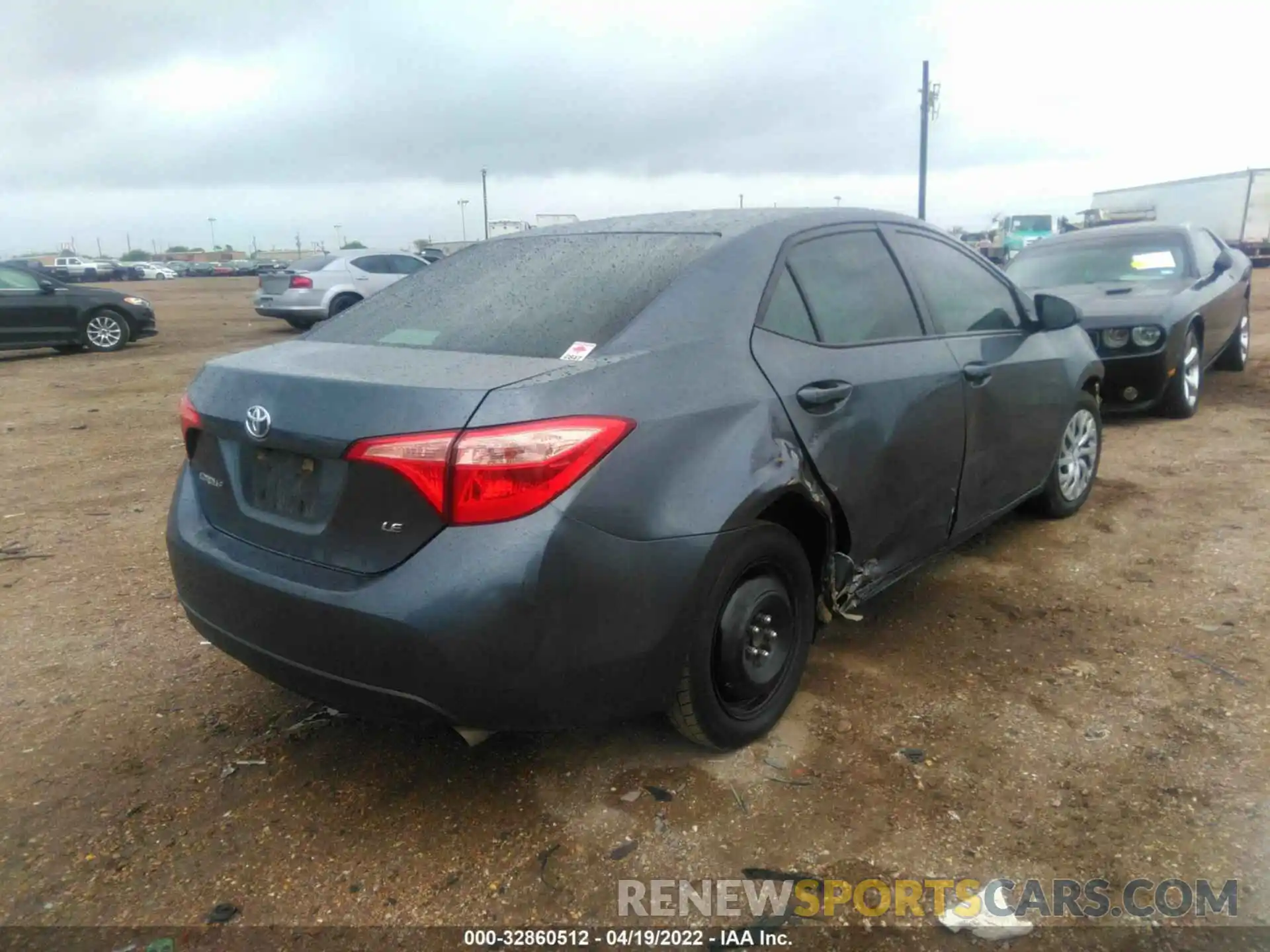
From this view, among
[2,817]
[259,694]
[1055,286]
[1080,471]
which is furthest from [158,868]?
[1055,286]

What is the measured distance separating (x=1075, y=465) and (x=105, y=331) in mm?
14224

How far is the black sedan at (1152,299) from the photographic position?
21.5 feet

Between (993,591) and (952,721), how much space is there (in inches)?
45.8

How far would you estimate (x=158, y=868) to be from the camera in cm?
236

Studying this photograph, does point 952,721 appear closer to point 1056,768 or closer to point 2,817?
point 1056,768

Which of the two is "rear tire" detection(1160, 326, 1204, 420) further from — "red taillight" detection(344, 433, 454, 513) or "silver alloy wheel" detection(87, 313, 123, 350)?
"silver alloy wheel" detection(87, 313, 123, 350)

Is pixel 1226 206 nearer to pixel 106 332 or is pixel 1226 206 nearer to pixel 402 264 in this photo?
pixel 402 264

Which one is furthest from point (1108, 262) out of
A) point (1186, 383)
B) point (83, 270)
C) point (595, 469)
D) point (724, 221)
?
point (83, 270)

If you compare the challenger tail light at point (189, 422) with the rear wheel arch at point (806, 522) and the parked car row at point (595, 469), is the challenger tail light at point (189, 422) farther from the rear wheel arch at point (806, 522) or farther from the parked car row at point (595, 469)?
the rear wheel arch at point (806, 522)

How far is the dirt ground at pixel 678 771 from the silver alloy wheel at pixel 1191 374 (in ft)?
10.2

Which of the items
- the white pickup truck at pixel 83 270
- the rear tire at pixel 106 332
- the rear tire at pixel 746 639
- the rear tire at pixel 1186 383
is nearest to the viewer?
the rear tire at pixel 746 639

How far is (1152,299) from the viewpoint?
675 centimetres

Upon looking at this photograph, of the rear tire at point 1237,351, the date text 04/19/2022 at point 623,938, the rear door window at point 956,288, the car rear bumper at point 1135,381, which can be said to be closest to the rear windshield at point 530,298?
the rear door window at point 956,288

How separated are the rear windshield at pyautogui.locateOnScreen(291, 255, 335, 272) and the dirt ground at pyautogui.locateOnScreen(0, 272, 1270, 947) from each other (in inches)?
504
